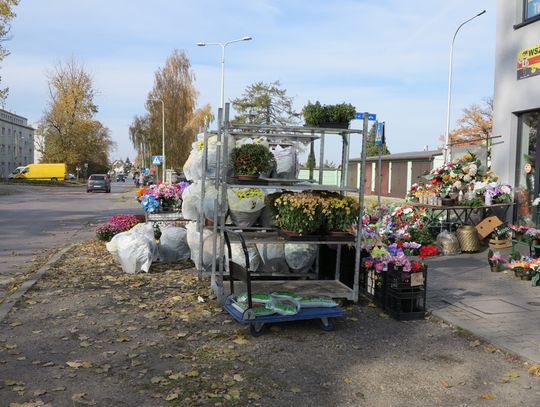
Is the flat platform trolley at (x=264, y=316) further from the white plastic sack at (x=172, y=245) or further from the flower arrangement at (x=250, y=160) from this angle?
the white plastic sack at (x=172, y=245)

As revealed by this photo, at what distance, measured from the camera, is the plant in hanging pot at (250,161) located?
5.85m

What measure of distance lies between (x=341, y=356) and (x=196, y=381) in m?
1.33

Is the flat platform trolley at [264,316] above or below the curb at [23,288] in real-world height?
above

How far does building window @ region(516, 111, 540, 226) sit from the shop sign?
2.42 ft

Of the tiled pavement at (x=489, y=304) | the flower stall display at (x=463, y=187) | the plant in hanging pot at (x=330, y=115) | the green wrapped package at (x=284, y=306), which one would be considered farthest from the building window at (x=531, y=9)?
the green wrapped package at (x=284, y=306)

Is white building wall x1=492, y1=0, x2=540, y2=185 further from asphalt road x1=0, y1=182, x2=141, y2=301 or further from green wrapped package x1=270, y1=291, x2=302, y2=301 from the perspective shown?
asphalt road x1=0, y1=182, x2=141, y2=301

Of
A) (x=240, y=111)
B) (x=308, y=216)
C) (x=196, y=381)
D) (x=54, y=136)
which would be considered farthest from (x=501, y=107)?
(x=54, y=136)

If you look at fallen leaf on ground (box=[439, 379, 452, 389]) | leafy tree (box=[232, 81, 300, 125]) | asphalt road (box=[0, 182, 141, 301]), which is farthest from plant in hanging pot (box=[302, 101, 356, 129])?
leafy tree (box=[232, 81, 300, 125])

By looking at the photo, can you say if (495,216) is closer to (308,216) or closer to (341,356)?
(308,216)

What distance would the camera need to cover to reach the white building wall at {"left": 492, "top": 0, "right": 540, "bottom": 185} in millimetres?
9609

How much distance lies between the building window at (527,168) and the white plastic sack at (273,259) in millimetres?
5206

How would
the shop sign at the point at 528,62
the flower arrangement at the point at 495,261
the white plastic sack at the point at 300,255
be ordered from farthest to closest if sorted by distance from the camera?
the shop sign at the point at 528,62 → the flower arrangement at the point at 495,261 → the white plastic sack at the point at 300,255

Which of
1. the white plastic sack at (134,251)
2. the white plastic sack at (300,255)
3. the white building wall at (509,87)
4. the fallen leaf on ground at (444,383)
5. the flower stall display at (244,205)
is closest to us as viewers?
the fallen leaf on ground at (444,383)

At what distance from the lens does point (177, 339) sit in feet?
16.0
